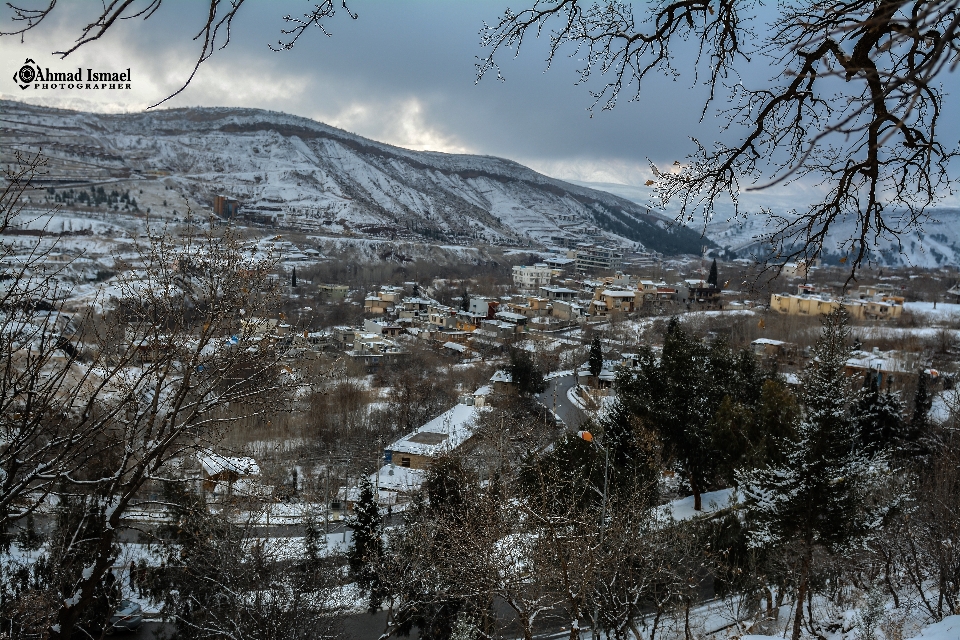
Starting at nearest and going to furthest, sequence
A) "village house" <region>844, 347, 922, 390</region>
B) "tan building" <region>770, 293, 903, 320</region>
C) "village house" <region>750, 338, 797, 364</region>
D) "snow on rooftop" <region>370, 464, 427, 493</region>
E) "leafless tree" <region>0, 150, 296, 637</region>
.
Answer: "leafless tree" <region>0, 150, 296, 637</region> < "snow on rooftop" <region>370, 464, 427, 493</region> < "village house" <region>844, 347, 922, 390</region> < "village house" <region>750, 338, 797, 364</region> < "tan building" <region>770, 293, 903, 320</region>

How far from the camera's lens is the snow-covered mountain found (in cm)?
6975

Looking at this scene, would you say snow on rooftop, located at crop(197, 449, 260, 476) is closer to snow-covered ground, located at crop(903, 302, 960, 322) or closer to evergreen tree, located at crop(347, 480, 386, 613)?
evergreen tree, located at crop(347, 480, 386, 613)

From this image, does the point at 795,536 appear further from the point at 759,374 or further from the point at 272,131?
the point at 272,131

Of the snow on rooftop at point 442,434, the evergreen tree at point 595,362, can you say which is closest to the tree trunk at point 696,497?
the snow on rooftop at point 442,434

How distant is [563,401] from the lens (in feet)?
62.0

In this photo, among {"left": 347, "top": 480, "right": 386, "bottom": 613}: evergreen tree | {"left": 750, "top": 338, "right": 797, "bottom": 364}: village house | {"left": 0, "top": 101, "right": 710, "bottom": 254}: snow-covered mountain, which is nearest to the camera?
{"left": 347, "top": 480, "right": 386, "bottom": 613}: evergreen tree

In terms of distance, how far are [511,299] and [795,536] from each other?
29770 millimetres

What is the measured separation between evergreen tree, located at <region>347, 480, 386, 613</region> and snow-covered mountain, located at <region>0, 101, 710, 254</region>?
54.8 m

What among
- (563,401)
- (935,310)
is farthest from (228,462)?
(935,310)

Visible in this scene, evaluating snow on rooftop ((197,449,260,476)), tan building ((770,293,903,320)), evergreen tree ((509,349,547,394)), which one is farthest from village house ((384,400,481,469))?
tan building ((770,293,903,320))

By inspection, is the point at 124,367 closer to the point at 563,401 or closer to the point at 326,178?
the point at 563,401

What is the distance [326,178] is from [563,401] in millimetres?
76440

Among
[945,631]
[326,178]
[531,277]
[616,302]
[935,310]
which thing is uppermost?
[326,178]

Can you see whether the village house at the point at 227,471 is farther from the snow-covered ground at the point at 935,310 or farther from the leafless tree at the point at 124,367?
the snow-covered ground at the point at 935,310
